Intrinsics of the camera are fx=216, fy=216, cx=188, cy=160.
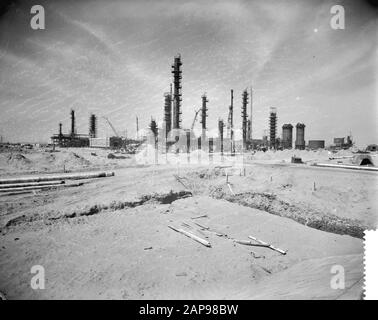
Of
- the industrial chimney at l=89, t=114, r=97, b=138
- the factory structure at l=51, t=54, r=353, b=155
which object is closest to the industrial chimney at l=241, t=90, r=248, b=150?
the factory structure at l=51, t=54, r=353, b=155

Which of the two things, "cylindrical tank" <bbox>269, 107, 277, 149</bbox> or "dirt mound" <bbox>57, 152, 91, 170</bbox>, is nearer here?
"dirt mound" <bbox>57, 152, 91, 170</bbox>

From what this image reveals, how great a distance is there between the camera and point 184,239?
24.9ft

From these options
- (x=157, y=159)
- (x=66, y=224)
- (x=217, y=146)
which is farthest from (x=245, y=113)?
(x=66, y=224)

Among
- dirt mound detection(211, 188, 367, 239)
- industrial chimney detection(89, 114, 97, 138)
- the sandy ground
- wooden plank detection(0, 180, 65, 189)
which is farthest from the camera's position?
industrial chimney detection(89, 114, 97, 138)

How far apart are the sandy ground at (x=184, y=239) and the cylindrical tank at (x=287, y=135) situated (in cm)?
3707

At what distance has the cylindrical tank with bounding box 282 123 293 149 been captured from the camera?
4722 cm

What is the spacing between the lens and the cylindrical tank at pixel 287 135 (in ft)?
155

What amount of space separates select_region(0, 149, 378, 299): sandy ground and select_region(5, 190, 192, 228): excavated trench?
4 cm

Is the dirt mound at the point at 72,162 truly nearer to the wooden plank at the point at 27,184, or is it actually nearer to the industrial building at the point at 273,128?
the wooden plank at the point at 27,184

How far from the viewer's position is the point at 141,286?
562 cm

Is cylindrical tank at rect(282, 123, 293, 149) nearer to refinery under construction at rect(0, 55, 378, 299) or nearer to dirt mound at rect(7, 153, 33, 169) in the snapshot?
refinery under construction at rect(0, 55, 378, 299)
